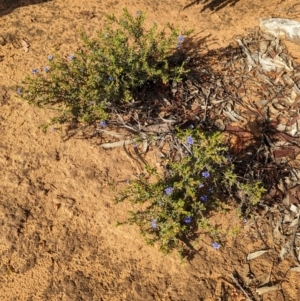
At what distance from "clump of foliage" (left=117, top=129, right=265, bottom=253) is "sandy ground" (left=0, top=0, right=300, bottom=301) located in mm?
152

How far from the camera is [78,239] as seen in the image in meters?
2.93

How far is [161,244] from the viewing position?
2.87 metres

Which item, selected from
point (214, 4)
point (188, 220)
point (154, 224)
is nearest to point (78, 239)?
point (154, 224)

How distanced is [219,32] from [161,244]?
9.40 ft

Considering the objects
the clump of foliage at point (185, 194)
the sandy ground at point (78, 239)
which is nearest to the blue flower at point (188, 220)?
the clump of foliage at point (185, 194)

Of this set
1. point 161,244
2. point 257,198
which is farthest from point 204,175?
point 161,244

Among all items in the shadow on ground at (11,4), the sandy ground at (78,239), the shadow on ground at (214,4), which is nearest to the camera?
the sandy ground at (78,239)

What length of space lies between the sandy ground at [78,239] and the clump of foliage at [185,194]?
15 cm

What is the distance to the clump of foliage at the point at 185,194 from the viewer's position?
2.77 meters

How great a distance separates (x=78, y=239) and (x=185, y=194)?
98 centimetres

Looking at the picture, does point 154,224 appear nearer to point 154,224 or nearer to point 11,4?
point 154,224

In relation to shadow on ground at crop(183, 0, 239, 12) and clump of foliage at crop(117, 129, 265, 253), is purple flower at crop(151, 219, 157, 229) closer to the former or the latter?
clump of foliage at crop(117, 129, 265, 253)

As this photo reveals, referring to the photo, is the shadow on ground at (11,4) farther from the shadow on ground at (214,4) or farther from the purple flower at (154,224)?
the purple flower at (154,224)

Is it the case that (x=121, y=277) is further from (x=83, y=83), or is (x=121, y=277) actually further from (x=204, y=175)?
(x=83, y=83)
